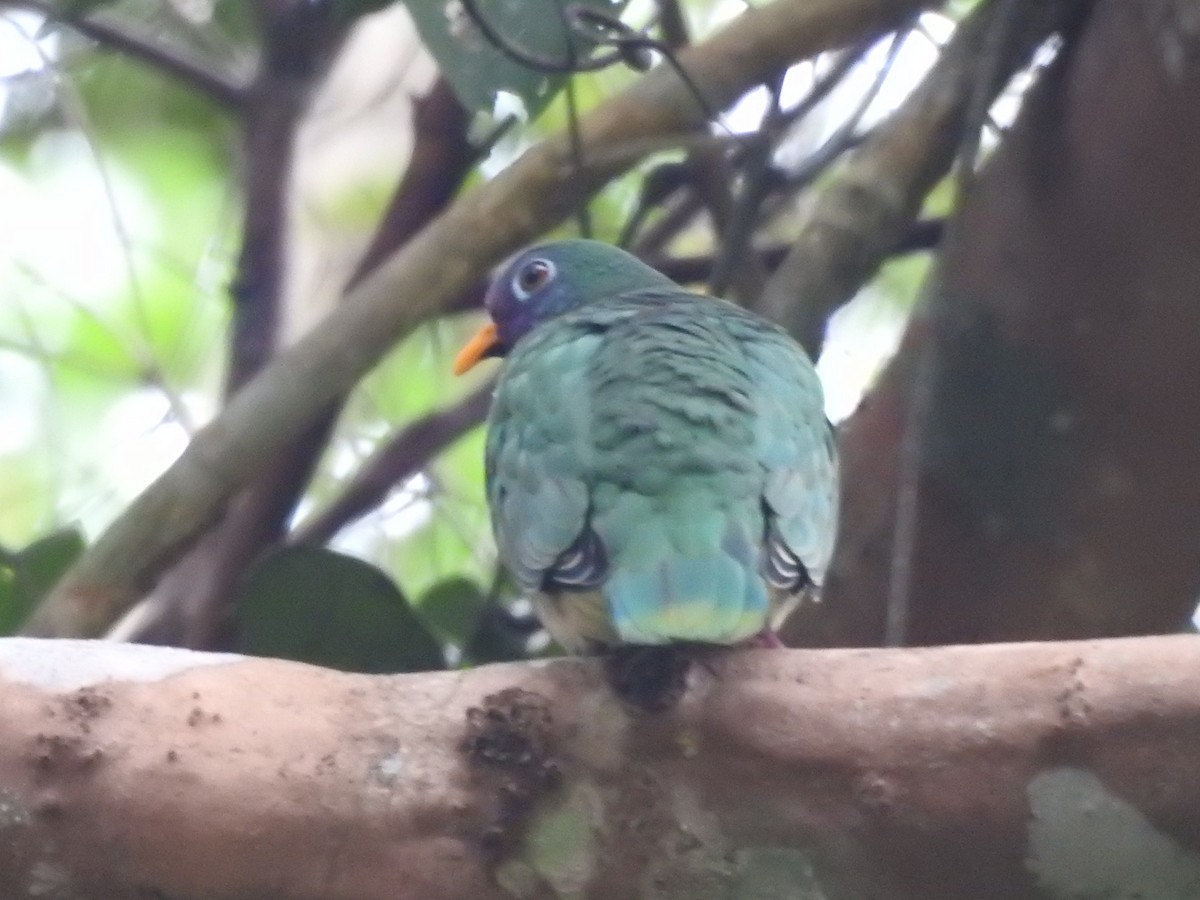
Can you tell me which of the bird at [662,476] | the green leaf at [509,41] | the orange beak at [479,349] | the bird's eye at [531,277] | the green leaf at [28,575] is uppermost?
the green leaf at [509,41]

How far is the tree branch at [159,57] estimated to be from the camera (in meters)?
3.11

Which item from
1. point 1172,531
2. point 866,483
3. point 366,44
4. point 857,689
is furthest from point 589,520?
point 366,44

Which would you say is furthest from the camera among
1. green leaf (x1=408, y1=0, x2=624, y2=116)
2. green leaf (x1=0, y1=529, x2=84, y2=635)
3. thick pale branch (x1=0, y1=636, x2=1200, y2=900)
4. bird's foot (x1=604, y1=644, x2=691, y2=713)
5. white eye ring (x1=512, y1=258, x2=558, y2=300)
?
white eye ring (x1=512, y1=258, x2=558, y2=300)

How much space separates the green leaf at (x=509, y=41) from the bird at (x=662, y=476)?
36cm

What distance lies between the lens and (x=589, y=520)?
1.90 metres

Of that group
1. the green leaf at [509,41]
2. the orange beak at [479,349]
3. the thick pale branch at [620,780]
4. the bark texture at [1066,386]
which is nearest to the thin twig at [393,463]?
the orange beak at [479,349]

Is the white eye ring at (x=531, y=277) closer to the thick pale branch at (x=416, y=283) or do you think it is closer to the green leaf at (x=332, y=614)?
the thick pale branch at (x=416, y=283)

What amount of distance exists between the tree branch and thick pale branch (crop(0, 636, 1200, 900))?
1.71 metres

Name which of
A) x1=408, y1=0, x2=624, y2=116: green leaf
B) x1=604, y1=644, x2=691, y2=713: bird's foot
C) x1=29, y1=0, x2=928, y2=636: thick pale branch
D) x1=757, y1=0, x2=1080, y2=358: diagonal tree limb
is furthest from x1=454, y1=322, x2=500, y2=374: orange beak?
x1=604, y1=644, x2=691, y2=713: bird's foot

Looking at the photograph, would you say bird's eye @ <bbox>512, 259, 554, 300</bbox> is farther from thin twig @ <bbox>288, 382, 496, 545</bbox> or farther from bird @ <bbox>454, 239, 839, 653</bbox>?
bird @ <bbox>454, 239, 839, 653</bbox>

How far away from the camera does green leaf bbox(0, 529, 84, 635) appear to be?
110 inches

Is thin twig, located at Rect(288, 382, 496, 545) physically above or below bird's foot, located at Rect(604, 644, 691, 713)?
below

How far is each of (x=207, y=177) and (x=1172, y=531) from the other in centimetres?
256

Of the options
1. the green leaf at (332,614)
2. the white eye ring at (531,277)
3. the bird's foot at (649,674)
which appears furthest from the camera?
the white eye ring at (531,277)
